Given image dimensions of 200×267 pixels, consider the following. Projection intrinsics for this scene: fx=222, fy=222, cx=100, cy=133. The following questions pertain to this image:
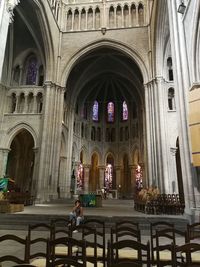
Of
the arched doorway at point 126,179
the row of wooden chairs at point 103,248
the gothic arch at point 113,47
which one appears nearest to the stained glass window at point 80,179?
the arched doorway at point 126,179

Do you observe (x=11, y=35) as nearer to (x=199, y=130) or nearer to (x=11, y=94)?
(x=11, y=94)

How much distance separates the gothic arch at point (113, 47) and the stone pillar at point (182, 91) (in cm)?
941

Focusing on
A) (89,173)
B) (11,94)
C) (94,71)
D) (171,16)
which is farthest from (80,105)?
(171,16)

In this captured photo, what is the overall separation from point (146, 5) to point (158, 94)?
1026cm

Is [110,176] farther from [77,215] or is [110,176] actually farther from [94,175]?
[77,215]

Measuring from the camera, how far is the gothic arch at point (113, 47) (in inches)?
824

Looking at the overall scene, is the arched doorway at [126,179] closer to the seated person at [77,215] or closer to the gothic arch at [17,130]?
the gothic arch at [17,130]

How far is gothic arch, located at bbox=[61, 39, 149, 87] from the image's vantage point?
2094 centimetres

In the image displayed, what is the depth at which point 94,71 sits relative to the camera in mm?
28516

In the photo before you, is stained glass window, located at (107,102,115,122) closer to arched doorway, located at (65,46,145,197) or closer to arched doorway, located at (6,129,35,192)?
Answer: arched doorway, located at (65,46,145,197)

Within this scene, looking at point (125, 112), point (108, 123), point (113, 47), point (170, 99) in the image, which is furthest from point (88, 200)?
point (125, 112)

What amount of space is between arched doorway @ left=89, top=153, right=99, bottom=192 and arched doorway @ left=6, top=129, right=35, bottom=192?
35.7 feet

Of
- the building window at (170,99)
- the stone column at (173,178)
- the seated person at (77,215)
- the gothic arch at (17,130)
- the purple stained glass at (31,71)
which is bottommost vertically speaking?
the seated person at (77,215)

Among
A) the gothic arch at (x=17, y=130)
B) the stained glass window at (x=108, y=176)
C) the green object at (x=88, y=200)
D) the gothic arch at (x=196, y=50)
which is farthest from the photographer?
the stained glass window at (x=108, y=176)
